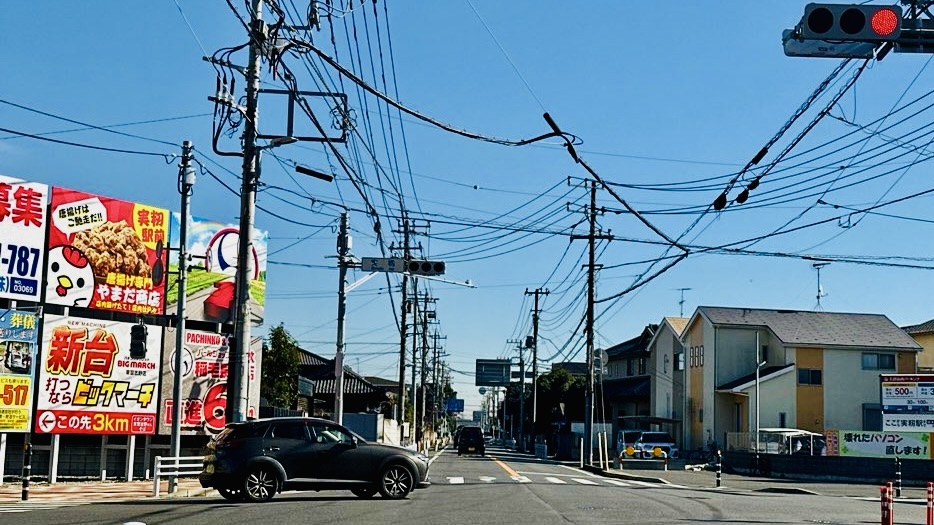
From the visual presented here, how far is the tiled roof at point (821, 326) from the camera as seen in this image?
57.7 m

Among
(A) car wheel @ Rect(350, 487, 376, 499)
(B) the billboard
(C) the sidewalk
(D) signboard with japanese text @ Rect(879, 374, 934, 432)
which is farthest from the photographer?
(B) the billboard

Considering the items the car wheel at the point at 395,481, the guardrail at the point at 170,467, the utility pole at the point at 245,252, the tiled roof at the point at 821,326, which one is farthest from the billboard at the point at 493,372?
the car wheel at the point at 395,481

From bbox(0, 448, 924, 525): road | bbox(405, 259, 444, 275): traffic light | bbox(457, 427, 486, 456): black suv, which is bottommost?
bbox(457, 427, 486, 456): black suv

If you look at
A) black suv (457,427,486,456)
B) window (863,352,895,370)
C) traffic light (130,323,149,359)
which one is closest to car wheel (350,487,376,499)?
traffic light (130,323,149,359)

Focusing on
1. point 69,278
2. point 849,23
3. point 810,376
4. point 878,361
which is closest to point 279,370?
point 69,278

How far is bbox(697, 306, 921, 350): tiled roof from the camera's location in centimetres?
5769

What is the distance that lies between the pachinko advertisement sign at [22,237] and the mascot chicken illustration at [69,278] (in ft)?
1.23

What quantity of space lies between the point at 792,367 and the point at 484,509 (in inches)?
1629

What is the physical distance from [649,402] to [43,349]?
5677 centimetres

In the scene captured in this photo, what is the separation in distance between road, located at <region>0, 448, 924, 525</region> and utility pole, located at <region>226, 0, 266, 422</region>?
2.15m

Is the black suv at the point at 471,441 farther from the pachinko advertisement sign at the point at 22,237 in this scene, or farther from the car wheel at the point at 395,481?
the car wheel at the point at 395,481

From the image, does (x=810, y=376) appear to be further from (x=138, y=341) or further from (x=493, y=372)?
(x=493, y=372)

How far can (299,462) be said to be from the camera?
807 inches

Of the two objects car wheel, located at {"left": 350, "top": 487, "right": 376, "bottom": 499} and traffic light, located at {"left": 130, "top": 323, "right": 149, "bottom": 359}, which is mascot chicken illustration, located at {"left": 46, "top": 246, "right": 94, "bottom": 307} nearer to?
traffic light, located at {"left": 130, "top": 323, "right": 149, "bottom": 359}
